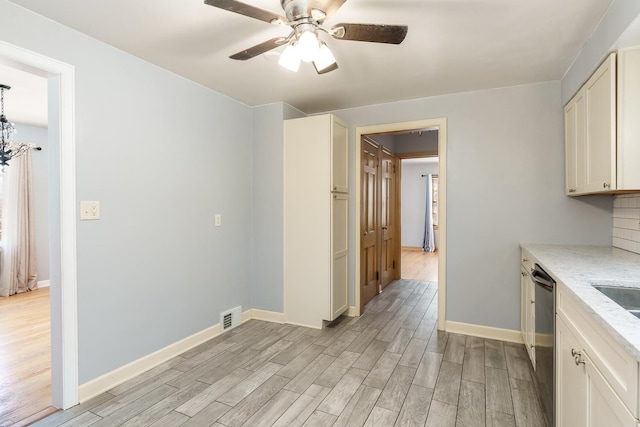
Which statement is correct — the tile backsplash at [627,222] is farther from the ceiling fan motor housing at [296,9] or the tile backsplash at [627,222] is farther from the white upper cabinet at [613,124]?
the ceiling fan motor housing at [296,9]

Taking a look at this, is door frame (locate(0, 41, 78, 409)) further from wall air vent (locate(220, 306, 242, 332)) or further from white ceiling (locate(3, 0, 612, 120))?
wall air vent (locate(220, 306, 242, 332))

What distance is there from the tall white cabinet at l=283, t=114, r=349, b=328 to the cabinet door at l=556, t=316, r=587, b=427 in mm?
2003

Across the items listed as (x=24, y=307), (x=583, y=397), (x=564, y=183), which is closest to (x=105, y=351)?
(x=583, y=397)

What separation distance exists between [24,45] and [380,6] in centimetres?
198

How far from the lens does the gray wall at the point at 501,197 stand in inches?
112

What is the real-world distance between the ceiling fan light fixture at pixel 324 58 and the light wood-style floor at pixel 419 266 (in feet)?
14.7

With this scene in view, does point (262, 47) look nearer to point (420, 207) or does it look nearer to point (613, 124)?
point (613, 124)

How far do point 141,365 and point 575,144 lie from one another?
3.67 metres

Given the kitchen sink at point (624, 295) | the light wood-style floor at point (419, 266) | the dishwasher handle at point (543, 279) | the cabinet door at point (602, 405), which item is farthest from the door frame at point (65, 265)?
the light wood-style floor at point (419, 266)

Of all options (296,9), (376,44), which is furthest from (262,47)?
(376,44)

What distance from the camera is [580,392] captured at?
1.27 meters

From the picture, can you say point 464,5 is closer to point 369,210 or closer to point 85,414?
point 369,210

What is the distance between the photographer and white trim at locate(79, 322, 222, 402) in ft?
6.94

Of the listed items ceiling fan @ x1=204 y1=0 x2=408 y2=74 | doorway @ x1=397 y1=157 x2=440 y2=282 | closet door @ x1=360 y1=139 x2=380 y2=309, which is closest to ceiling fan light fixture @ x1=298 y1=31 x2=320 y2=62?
ceiling fan @ x1=204 y1=0 x2=408 y2=74
